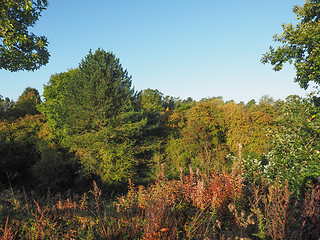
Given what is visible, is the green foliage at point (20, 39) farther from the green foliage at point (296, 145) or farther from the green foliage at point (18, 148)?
the green foliage at point (18, 148)

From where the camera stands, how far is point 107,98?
18.0 metres

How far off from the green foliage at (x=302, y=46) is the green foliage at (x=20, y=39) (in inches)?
367

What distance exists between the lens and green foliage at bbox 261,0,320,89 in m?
6.42

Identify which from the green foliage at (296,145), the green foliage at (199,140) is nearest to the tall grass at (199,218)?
the green foliage at (296,145)

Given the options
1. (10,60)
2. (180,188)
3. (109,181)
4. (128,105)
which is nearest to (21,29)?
(10,60)

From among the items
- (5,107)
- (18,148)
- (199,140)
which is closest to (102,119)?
(199,140)

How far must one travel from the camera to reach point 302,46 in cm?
733

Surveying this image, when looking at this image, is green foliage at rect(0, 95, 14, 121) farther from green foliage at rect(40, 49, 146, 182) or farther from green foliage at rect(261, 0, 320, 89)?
green foliage at rect(261, 0, 320, 89)

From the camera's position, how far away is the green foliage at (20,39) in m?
6.70

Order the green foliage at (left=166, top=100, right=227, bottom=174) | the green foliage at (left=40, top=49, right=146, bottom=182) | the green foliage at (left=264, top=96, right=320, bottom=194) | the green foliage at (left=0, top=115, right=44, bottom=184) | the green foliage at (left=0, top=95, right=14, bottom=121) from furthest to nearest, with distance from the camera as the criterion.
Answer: the green foliage at (left=0, top=95, right=14, bottom=121) → the green foliage at (left=0, top=115, right=44, bottom=184) → the green foliage at (left=166, top=100, right=227, bottom=174) → the green foliage at (left=40, top=49, right=146, bottom=182) → the green foliage at (left=264, top=96, right=320, bottom=194)

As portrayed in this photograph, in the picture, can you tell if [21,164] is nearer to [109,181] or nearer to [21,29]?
[109,181]

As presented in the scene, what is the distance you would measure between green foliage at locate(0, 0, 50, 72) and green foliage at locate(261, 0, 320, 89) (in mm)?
9313

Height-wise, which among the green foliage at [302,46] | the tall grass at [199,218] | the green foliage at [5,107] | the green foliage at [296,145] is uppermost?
the green foliage at [5,107]

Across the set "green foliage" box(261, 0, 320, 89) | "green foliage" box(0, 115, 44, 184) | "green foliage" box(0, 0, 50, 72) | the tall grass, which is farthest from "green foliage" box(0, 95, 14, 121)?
"green foliage" box(261, 0, 320, 89)
